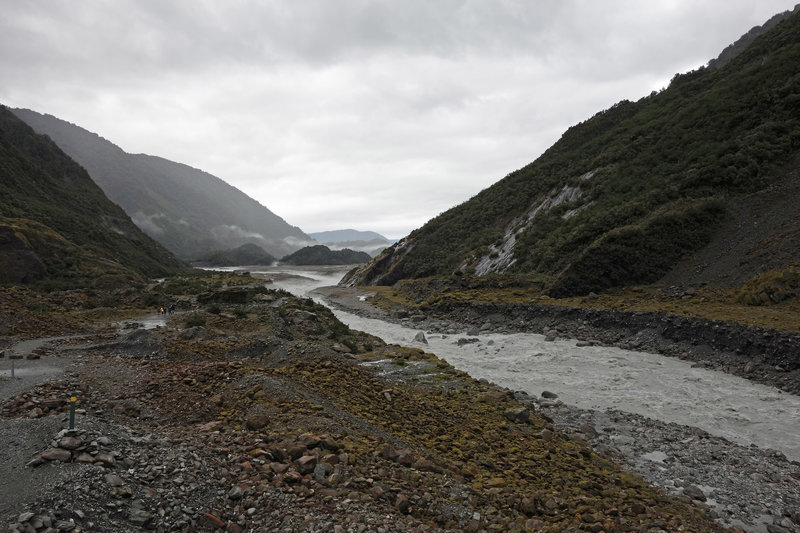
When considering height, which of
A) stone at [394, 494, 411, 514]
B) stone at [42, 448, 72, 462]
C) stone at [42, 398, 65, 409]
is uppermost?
stone at [42, 448, 72, 462]

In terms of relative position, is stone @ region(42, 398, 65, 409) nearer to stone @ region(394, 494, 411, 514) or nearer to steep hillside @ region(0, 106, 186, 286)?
stone @ region(394, 494, 411, 514)

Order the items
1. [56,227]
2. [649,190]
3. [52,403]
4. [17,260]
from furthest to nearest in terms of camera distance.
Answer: [56,227], [649,190], [17,260], [52,403]

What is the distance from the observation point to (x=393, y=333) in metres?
32.0

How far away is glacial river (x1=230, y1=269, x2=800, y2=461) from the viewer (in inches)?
481

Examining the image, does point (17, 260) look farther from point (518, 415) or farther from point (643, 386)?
point (643, 386)

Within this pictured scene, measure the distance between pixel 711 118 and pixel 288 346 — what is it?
162ft

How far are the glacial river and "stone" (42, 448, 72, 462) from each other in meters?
14.1

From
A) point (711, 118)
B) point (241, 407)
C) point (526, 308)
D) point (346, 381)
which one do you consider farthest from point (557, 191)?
point (241, 407)

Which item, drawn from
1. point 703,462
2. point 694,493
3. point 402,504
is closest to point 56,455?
point 402,504

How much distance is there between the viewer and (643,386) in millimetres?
15992

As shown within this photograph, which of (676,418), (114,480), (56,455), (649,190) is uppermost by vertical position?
(649,190)

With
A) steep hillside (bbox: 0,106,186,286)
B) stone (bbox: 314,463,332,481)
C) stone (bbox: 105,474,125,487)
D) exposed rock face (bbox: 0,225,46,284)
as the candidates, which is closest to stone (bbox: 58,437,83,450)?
stone (bbox: 105,474,125,487)

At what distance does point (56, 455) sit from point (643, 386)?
17.9 m

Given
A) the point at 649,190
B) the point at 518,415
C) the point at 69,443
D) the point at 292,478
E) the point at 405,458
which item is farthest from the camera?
the point at 649,190
